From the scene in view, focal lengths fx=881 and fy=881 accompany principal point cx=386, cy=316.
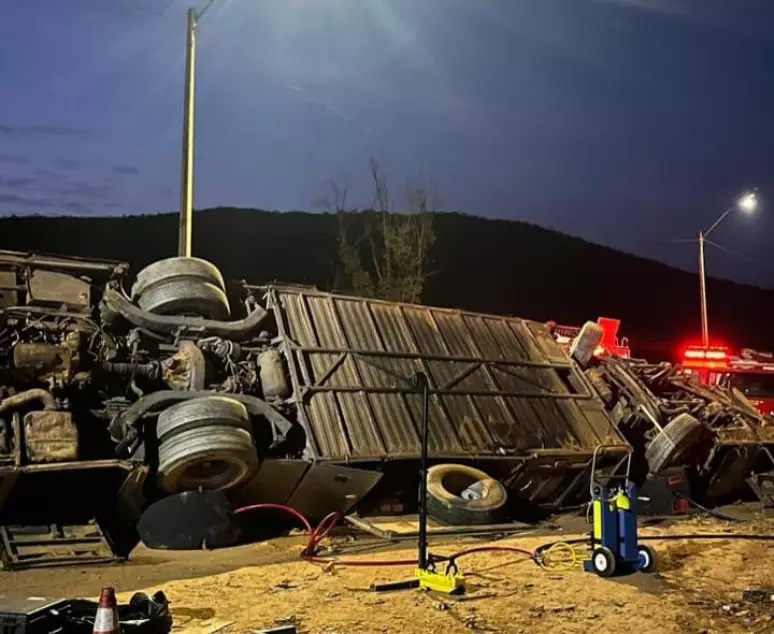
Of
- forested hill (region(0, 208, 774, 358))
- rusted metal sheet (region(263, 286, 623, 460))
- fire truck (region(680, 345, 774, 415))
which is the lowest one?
rusted metal sheet (region(263, 286, 623, 460))

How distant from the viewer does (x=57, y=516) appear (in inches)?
411

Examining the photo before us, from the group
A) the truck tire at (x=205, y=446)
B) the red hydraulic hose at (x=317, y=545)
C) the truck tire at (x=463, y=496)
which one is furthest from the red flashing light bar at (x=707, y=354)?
the truck tire at (x=205, y=446)

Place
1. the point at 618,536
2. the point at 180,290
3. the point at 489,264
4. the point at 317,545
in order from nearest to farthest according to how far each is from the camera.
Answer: the point at 618,536, the point at 317,545, the point at 180,290, the point at 489,264

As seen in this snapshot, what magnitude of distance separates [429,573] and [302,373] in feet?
16.9

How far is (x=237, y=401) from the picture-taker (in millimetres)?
11297

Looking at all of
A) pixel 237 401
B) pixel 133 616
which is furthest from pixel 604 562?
pixel 133 616

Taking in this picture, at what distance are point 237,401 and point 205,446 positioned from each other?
103 centimetres

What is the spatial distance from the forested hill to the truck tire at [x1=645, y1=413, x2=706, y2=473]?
87.6ft

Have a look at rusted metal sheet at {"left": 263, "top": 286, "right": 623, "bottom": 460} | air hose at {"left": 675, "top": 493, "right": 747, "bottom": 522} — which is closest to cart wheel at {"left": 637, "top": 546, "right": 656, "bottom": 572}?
rusted metal sheet at {"left": 263, "top": 286, "right": 623, "bottom": 460}

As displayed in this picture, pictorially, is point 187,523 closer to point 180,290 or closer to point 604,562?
point 180,290

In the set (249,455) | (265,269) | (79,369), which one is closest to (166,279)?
(79,369)

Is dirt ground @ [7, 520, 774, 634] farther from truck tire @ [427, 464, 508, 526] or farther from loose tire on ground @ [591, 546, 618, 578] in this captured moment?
truck tire @ [427, 464, 508, 526]

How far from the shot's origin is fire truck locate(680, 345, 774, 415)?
72.8 ft

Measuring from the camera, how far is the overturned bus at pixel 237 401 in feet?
34.0
